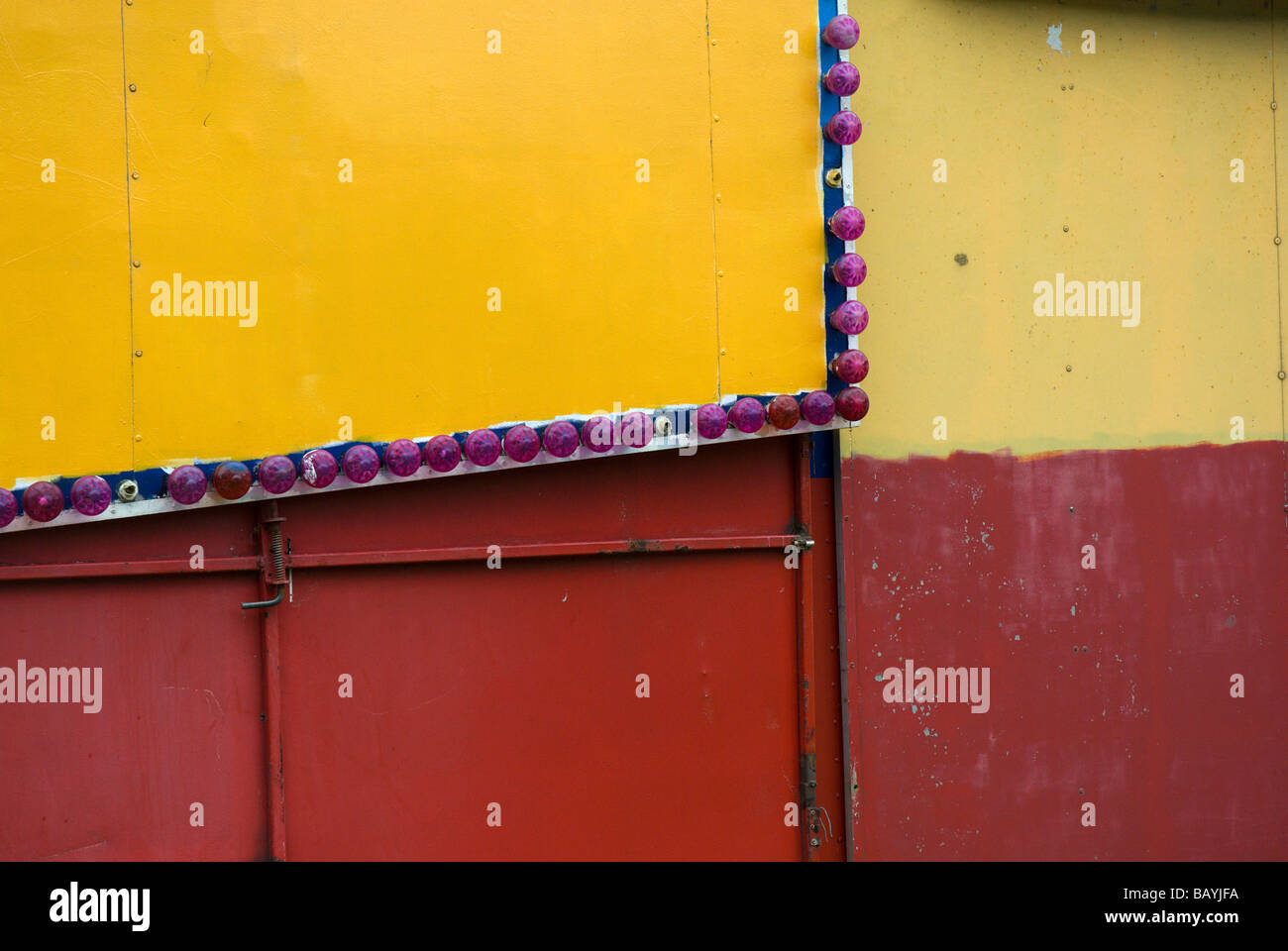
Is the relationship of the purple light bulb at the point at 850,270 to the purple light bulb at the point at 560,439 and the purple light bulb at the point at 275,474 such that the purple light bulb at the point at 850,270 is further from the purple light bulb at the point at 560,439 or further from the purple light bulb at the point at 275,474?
the purple light bulb at the point at 275,474

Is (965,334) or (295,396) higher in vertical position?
(965,334)

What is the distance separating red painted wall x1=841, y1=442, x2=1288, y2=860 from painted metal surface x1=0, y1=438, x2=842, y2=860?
292mm

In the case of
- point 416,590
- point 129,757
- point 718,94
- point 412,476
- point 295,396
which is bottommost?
point 129,757

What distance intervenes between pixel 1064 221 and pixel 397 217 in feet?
9.34

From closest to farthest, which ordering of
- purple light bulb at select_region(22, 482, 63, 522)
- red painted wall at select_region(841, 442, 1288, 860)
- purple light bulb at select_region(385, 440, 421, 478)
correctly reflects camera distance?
purple light bulb at select_region(22, 482, 63, 522) → purple light bulb at select_region(385, 440, 421, 478) → red painted wall at select_region(841, 442, 1288, 860)

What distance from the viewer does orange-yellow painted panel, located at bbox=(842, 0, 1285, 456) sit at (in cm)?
440

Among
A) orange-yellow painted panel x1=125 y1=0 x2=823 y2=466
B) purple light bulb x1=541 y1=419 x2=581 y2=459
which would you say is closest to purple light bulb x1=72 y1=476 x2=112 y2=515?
orange-yellow painted panel x1=125 y1=0 x2=823 y2=466

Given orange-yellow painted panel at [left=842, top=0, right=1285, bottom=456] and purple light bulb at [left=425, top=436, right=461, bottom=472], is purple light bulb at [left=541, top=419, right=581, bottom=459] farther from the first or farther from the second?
orange-yellow painted panel at [left=842, top=0, right=1285, bottom=456]

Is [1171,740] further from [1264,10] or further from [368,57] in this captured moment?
[368,57]

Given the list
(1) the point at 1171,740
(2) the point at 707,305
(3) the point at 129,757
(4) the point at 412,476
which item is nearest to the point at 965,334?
(2) the point at 707,305

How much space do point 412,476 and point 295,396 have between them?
501 millimetres

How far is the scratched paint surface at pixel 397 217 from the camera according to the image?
3520 mm

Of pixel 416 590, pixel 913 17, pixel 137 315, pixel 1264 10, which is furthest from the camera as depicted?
pixel 1264 10

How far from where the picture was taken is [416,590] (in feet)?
13.0
